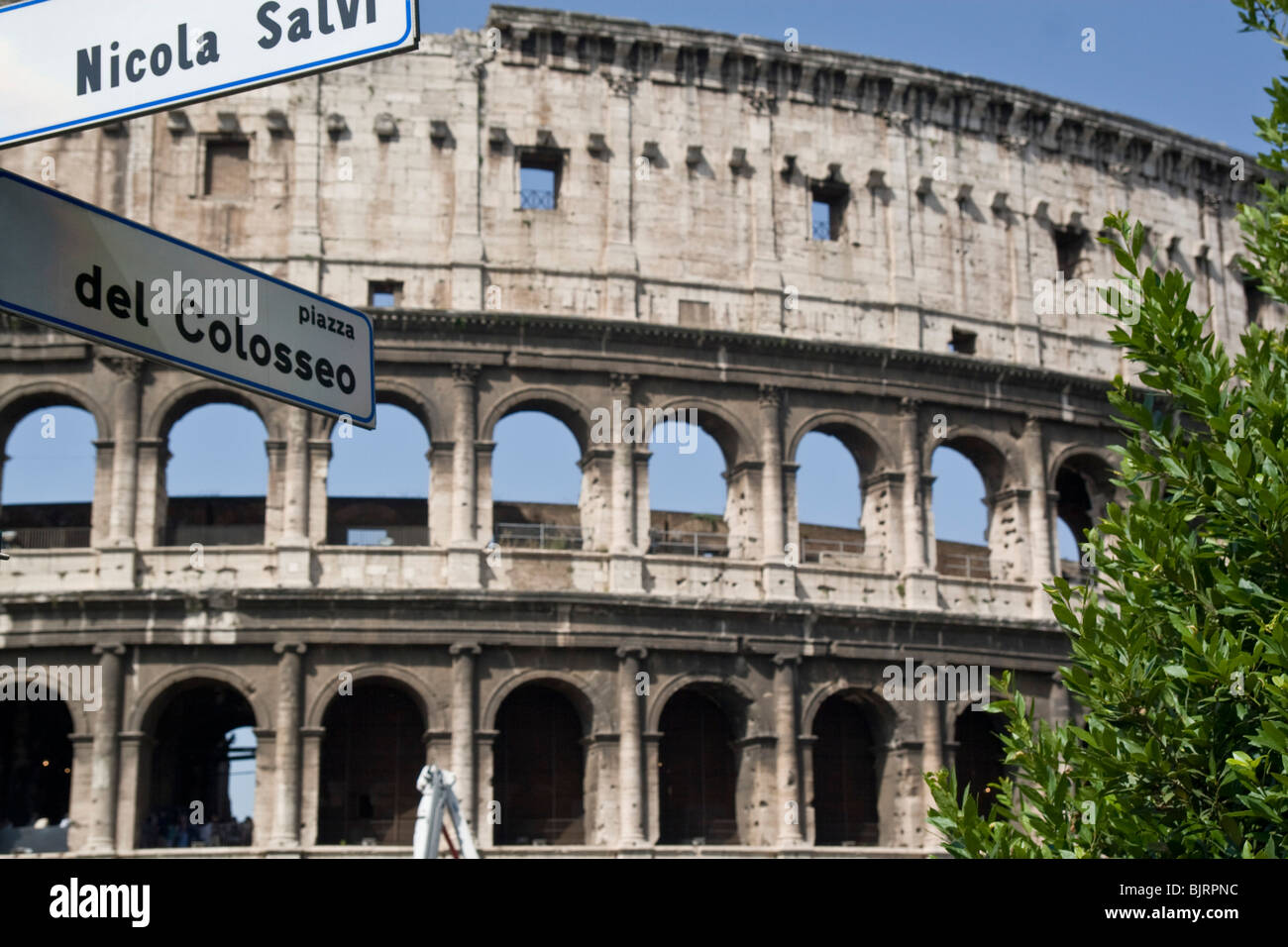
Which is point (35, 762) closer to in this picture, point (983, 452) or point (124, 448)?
point (124, 448)

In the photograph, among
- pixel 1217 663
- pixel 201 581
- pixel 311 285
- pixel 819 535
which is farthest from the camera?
pixel 819 535

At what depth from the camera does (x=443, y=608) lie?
2667cm

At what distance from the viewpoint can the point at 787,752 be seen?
90.9 ft

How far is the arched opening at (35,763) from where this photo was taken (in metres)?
28.0

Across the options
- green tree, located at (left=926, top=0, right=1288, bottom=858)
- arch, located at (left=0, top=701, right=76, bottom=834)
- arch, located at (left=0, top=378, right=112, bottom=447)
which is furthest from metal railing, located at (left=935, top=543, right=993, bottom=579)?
green tree, located at (left=926, top=0, right=1288, bottom=858)

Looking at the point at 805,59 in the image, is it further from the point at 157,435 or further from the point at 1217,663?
the point at 1217,663

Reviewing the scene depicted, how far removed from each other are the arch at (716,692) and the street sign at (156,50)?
22100 millimetres

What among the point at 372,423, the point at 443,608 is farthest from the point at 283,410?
the point at 372,423

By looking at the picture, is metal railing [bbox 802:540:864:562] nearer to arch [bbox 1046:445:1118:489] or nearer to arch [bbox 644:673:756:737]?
arch [bbox 644:673:756:737]

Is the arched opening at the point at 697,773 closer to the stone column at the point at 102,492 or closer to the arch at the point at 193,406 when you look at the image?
the arch at the point at 193,406

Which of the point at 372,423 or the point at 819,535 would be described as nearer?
the point at 372,423

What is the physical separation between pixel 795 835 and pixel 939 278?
447 inches

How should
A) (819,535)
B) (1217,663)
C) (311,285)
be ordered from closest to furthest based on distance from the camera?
1. (1217,663)
2. (311,285)
3. (819,535)

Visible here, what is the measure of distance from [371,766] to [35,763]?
6179 mm
